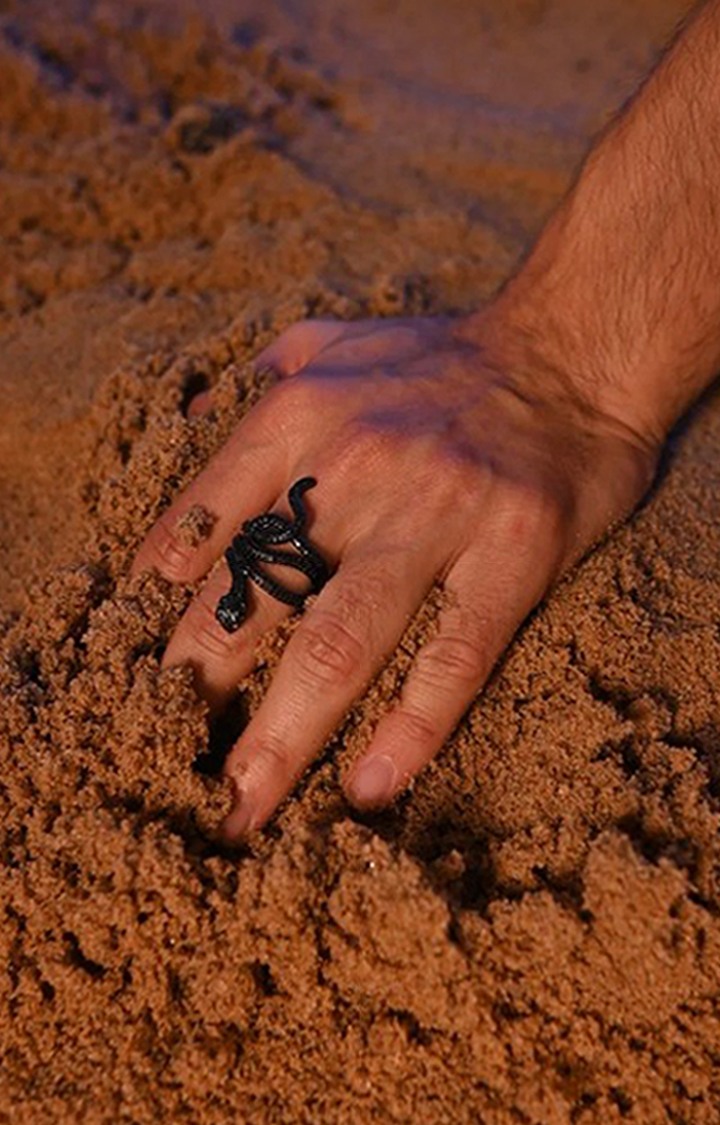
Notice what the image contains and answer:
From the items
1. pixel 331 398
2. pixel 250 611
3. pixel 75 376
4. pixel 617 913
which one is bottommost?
pixel 75 376

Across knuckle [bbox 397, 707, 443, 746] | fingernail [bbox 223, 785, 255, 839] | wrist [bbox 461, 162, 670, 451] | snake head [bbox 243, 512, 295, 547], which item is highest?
wrist [bbox 461, 162, 670, 451]

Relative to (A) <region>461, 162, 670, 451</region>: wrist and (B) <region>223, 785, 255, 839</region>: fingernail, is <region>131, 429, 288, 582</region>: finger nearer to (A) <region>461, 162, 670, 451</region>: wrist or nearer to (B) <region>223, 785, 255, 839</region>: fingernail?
(B) <region>223, 785, 255, 839</region>: fingernail

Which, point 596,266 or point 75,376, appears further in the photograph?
point 75,376

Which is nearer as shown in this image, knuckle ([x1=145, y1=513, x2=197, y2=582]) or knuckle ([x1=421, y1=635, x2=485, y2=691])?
knuckle ([x1=421, y1=635, x2=485, y2=691])

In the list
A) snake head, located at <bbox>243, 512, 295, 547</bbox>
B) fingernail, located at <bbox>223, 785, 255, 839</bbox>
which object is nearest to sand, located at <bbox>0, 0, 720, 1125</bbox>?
fingernail, located at <bbox>223, 785, 255, 839</bbox>

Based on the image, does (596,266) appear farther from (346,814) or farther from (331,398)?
(346,814)

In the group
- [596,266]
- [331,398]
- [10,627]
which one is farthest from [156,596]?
[596,266]

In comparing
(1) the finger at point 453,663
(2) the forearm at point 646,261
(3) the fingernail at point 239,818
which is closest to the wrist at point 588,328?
(2) the forearm at point 646,261
